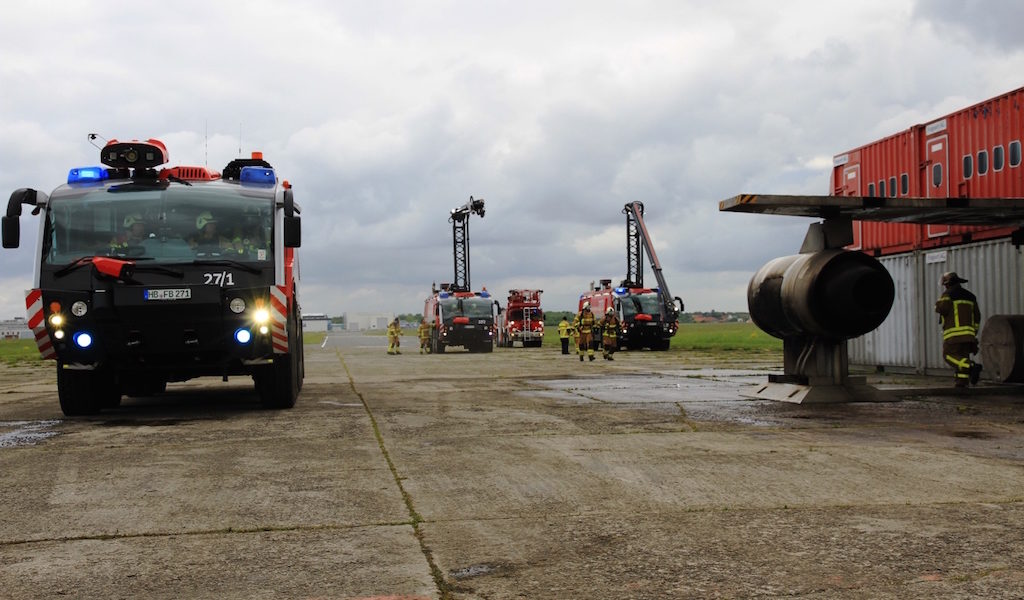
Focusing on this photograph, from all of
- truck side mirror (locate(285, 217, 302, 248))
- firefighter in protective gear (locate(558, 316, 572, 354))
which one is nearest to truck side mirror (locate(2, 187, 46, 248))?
truck side mirror (locate(285, 217, 302, 248))

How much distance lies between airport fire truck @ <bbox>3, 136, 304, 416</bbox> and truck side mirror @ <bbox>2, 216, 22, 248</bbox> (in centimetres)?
1

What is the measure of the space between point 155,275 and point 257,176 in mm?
1939

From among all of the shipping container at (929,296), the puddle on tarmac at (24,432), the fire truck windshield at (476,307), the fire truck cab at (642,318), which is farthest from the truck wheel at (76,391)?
the fire truck windshield at (476,307)

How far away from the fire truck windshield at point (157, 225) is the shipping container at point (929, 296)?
10755mm

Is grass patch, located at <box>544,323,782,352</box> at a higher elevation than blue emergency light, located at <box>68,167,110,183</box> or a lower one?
lower

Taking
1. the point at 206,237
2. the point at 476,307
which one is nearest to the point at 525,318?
the point at 476,307

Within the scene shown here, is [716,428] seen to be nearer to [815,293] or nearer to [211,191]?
[815,293]

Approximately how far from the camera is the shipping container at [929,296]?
15.0 m

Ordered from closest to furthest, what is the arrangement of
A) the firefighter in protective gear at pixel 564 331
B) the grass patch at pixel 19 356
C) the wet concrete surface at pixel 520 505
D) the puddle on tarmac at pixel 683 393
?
the wet concrete surface at pixel 520 505 < the puddle on tarmac at pixel 683 393 < the firefighter in protective gear at pixel 564 331 < the grass patch at pixel 19 356

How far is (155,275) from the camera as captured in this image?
1025 centimetres

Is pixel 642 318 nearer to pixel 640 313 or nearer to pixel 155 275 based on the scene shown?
pixel 640 313

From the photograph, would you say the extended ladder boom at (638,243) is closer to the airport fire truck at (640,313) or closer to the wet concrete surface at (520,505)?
the airport fire truck at (640,313)

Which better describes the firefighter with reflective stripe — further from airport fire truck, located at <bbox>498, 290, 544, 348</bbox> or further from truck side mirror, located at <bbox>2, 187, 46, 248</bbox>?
airport fire truck, located at <bbox>498, 290, 544, 348</bbox>

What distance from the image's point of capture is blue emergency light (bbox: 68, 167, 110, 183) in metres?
11.2
